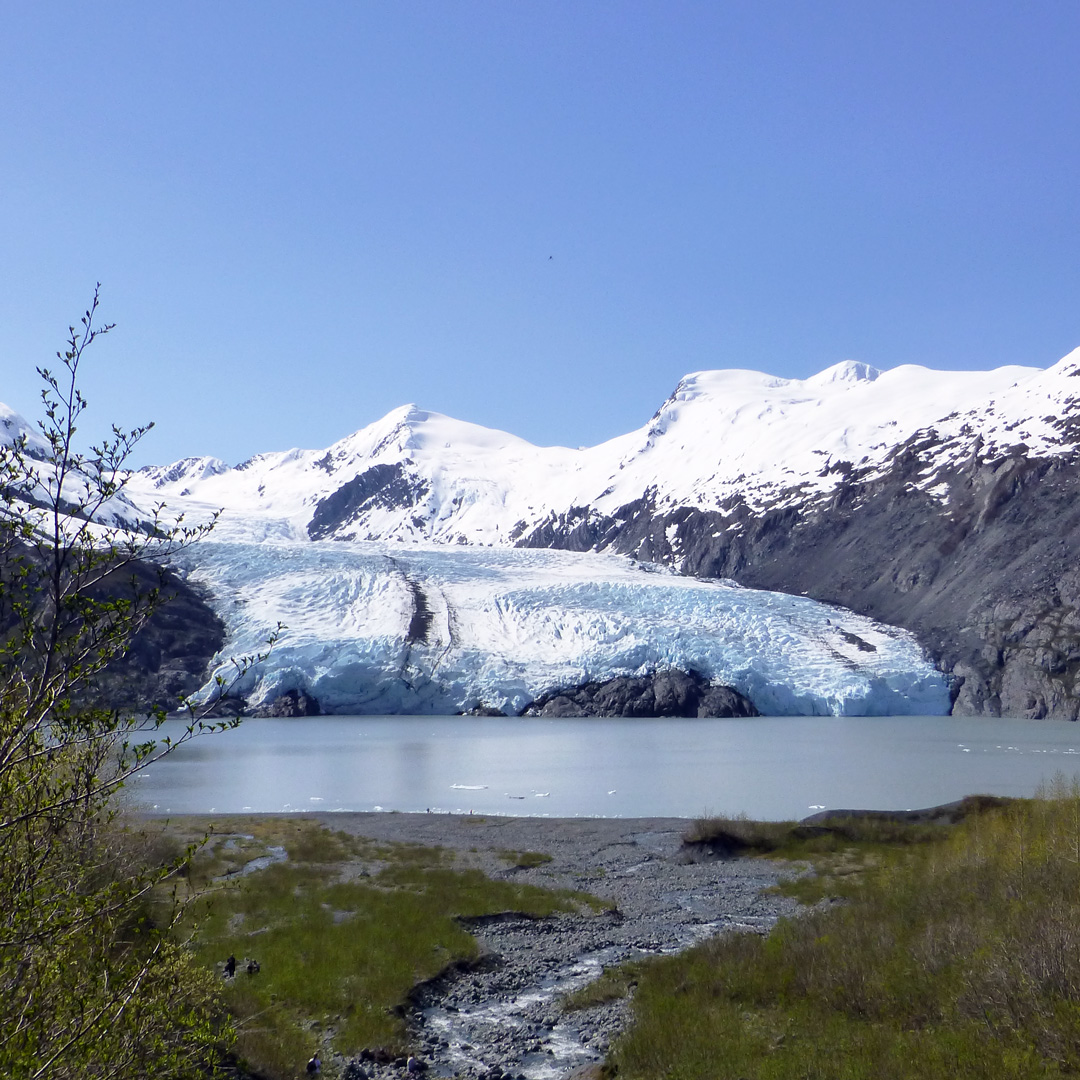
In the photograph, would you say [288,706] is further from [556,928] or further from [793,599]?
[556,928]

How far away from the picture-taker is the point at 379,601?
68.8 m

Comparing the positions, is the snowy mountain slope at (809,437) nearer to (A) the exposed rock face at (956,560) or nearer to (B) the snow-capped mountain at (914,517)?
(B) the snow-capped mountain at (914,517)

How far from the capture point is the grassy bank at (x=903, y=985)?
24.5ft

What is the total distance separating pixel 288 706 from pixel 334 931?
1945 inches

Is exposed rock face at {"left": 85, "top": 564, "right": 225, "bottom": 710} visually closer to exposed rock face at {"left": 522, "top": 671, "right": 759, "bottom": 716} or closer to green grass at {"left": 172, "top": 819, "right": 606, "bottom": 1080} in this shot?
exposed rock face at {"left": 522, "top": 671, "right": 759, "bottom": 716}

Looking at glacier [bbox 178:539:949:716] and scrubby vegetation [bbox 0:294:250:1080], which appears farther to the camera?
glacier [bbox 178:539:949:716]

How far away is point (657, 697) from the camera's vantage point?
62.9 m

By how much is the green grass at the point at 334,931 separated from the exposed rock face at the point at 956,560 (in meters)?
58.0

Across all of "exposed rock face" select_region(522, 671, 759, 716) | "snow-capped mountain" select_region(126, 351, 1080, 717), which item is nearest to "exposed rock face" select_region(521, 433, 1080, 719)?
"snow-capped mountain" select_region(126, 351, 1080, 717)

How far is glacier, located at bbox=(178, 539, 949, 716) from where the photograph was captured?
61688 mm

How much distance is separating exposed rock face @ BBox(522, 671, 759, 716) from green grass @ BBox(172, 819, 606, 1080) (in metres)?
40.5

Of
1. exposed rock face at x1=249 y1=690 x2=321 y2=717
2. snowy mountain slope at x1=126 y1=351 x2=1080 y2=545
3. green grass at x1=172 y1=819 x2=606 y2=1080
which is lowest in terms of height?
exposed rock face at x1=249 y1=690 x2=321 y2=717

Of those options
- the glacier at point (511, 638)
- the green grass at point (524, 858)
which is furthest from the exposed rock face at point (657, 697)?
the green grass at point (524, 858)

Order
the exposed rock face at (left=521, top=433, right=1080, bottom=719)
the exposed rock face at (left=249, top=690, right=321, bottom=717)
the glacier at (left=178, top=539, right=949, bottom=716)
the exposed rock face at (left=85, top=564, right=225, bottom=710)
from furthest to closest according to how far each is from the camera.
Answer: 1. the exposed rock face at (left=521, top=433, right=1080, bottom=719)
2. the glacier at (left=178, top=539, right=949, bottom=716)
3. the exposed rock face at (left=249, top=690, right=321, bottom=717)
4. the exposed rock face at (left=85, top=564, right=225, bottom=710)
